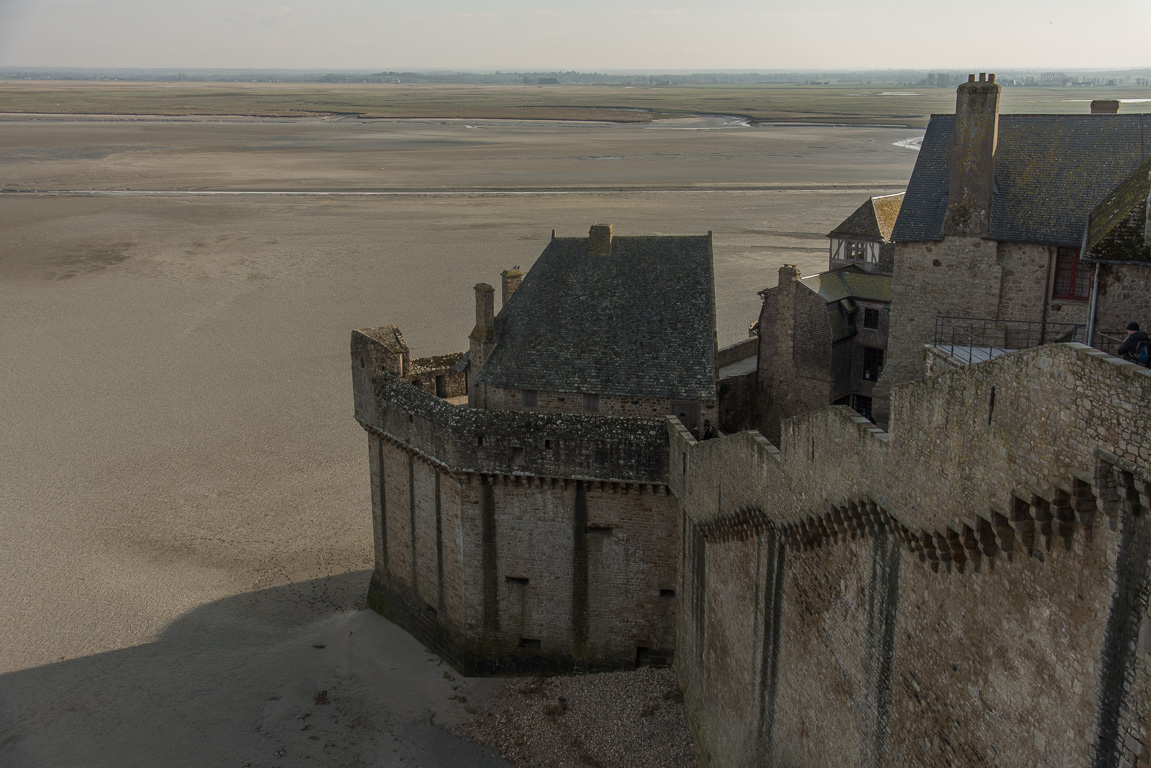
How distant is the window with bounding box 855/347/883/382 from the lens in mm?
29625

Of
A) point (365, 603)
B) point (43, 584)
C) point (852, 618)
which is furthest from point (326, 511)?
point (852, 618)

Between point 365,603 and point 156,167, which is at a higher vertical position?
point 156,167

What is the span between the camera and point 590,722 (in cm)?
2306

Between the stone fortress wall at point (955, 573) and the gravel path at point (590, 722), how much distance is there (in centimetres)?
364

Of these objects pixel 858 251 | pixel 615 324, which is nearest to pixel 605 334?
pixel 615 324

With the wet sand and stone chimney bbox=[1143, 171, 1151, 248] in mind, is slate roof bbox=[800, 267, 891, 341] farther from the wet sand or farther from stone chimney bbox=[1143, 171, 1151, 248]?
the wet sand

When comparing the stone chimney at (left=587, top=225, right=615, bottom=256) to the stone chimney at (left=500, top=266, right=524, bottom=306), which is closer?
the stone chimney at (left=587, top=225, right=615, bottom=256)

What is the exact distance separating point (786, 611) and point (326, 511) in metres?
21.2

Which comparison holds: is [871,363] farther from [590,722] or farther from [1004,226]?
[590,722]

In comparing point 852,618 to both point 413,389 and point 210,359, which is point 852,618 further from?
point 210,359

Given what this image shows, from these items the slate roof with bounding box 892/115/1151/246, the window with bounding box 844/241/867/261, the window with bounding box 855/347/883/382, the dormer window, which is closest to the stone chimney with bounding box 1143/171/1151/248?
the slate roof with bounding box 892/115/1151/246

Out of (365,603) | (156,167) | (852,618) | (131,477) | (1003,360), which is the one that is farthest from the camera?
(156,167)

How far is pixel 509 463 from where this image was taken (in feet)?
76.5

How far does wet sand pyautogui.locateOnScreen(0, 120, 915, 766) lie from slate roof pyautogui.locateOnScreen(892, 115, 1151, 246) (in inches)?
652
